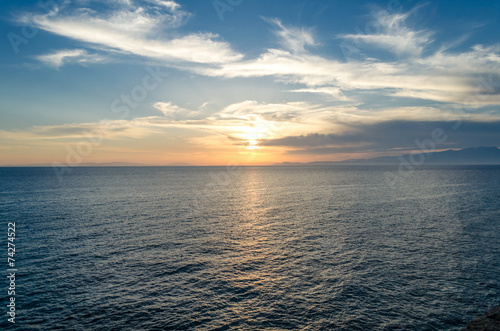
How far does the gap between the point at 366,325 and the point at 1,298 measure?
40.7 metres

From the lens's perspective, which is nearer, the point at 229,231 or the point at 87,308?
the point at 87,308

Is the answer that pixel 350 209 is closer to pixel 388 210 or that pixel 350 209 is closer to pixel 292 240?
pixel 388 210

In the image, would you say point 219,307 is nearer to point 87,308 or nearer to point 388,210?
point 87,308

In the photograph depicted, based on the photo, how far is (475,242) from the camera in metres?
52.2

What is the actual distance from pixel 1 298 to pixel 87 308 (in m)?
10.5

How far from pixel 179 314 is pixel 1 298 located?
68.9 ft

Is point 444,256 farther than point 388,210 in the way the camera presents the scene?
No

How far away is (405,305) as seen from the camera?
30.6 meters

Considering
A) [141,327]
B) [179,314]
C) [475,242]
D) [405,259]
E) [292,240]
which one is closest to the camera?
[141,327]

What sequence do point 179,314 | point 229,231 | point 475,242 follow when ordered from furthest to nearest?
point 229,231
point 475,242
point 179,314

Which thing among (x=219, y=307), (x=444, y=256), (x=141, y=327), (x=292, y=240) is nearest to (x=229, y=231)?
(x=292, y=240)

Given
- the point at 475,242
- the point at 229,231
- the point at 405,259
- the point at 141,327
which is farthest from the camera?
the point at 229,231

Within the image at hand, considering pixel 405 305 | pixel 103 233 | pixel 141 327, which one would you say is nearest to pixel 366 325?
pixel 405 305

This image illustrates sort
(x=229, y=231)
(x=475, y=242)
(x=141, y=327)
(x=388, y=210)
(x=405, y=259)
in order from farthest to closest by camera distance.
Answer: (x=388, y=210)
(x=229, y=231)
(x=475, y=242)
(x=405, y=259)
(x=141, y=327)
